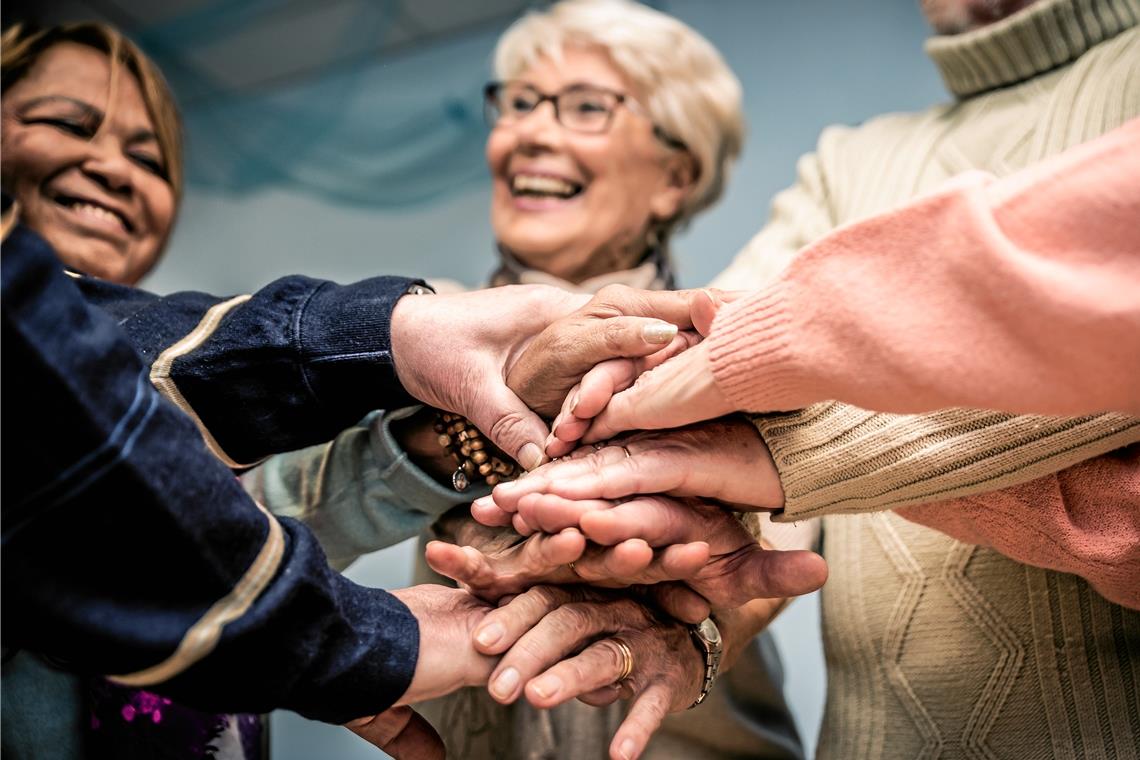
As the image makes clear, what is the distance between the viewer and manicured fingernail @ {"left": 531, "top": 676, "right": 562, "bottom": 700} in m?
0.68

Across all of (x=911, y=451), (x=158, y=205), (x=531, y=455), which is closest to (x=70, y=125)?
(x=158, y=205)

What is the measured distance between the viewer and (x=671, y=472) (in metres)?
0.72

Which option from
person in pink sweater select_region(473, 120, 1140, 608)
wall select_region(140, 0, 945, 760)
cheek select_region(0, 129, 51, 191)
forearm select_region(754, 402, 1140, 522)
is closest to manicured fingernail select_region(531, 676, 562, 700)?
person in pink sweater select_region(473, 120, 1140, 608)

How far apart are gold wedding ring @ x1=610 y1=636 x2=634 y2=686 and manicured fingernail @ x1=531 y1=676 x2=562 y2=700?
0.09 metres

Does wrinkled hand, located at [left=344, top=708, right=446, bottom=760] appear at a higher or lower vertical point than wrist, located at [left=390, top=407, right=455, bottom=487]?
lower

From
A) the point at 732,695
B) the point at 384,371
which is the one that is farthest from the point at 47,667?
the point at 732,695

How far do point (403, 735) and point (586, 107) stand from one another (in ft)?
2.98

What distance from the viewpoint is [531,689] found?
68 centimetres

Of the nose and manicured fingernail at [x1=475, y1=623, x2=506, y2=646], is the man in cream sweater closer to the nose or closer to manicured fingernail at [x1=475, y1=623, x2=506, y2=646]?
manicured fingernail at [x1=475, y1=623, x2=506, y2=646]

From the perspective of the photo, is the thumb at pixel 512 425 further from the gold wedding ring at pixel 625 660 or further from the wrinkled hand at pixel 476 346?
the gold wedding ring at pixel 625 660

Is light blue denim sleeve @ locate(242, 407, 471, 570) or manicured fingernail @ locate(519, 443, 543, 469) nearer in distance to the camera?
manicured fingernail @ locate(519, 443, 543, 469)

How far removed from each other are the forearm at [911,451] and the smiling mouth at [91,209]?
0.84 m

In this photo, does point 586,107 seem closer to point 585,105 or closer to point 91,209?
point 585,105

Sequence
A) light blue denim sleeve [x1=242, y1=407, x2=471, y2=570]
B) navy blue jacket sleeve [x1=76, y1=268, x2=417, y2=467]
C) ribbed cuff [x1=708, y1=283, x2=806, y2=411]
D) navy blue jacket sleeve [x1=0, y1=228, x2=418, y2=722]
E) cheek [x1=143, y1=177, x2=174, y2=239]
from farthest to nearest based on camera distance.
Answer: cheek [x1=143, y1=177, x2=174, y2=239]
light blue denim sleeve [x1=242, y1=407, x2=471, y2=570]
navy blue jacket sleeve [x1=76, y1=268, x2=417, y2=467]
ribbed cuff [x1=708, y1=283, x2=806, y2=411]
navy blue jacket sleeve [x1=0, y1=228, x2=418, y2=722]
